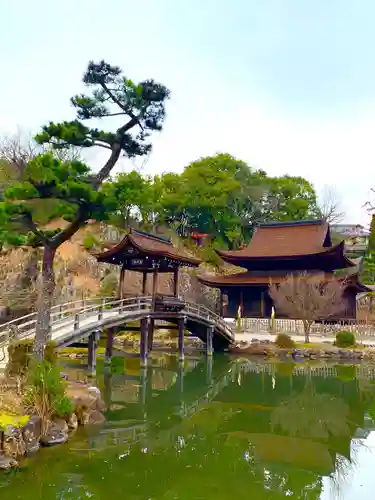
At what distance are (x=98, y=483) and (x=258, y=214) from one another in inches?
1757

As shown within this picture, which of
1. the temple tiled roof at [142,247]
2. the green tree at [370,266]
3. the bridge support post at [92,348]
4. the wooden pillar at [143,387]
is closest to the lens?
the wooden pillar at [143,387]

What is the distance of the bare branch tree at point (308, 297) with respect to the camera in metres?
28.0

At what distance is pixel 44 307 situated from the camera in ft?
39.1

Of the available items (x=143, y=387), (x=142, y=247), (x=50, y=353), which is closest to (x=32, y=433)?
(x=50, y=353)

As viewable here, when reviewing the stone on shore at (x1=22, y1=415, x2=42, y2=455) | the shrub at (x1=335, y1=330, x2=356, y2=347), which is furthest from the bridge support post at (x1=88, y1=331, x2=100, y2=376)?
the shrub at (x1=335, y1=330, x2=356, y2=347)

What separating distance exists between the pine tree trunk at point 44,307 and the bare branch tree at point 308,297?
740 inches

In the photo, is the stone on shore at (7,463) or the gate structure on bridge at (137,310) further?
the gate structure on bridge at (137,310)

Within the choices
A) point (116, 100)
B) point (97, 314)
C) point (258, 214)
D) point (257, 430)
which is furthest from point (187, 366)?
point (258, 214)

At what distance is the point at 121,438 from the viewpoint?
1100cm

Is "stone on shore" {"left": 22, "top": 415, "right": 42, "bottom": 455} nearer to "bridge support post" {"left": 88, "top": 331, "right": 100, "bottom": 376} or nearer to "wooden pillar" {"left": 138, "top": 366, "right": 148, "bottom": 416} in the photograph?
"wooden pillar" {"left": 138, "top": 366, "right": 148, "bottom": 416}

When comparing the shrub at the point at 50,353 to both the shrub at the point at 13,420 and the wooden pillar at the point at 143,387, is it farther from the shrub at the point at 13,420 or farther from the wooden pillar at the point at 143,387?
the wooden pillar at the point at 143,387

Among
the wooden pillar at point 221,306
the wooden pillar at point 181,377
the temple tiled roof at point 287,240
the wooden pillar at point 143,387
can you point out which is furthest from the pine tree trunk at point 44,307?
the wooden pillar at point 221,306

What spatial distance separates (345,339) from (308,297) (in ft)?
9.97

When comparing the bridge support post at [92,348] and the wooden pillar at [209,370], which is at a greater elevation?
the bridge support post at [92,348]
